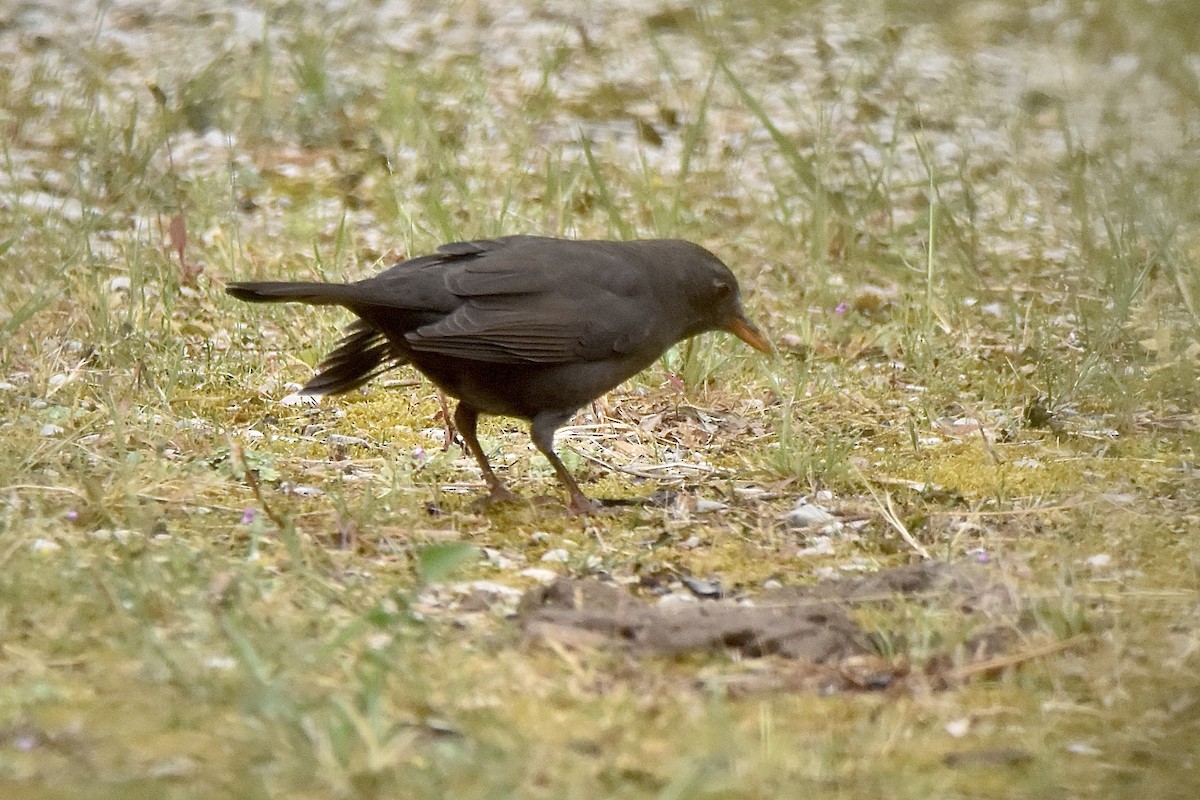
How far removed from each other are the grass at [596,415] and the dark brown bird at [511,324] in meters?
0.31

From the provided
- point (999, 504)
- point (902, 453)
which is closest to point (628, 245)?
point (902, 453)

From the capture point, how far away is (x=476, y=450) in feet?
15.9

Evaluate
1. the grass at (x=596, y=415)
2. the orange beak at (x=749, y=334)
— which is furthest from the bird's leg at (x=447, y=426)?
the orange beak at (x=749, y=334)

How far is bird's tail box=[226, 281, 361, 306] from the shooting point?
4309mm

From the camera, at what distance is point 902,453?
5.00 meters

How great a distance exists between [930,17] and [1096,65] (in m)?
1.62

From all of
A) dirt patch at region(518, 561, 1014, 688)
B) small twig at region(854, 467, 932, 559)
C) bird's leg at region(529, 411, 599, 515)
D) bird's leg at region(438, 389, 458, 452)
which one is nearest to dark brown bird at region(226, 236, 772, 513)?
bird's leg at region(529, 411, 599, 515)

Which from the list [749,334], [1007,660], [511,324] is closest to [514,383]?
[511,324]

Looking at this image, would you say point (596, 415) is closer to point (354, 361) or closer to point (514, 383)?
point (514, 383)

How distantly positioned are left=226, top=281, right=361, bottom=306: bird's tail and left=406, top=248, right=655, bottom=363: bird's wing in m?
0.27

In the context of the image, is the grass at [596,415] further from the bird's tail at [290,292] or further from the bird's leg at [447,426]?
the bird's tail at [290,292]

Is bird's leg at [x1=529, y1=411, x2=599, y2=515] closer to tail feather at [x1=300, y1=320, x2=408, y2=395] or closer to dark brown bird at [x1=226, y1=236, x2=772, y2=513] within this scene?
dark brown bird at [x1=226, y1=236, x2=772, y2=513]

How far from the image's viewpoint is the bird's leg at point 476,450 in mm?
4605

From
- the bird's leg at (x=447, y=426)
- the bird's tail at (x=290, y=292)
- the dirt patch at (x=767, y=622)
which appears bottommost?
the bird's leg at (x=447, y=426)
